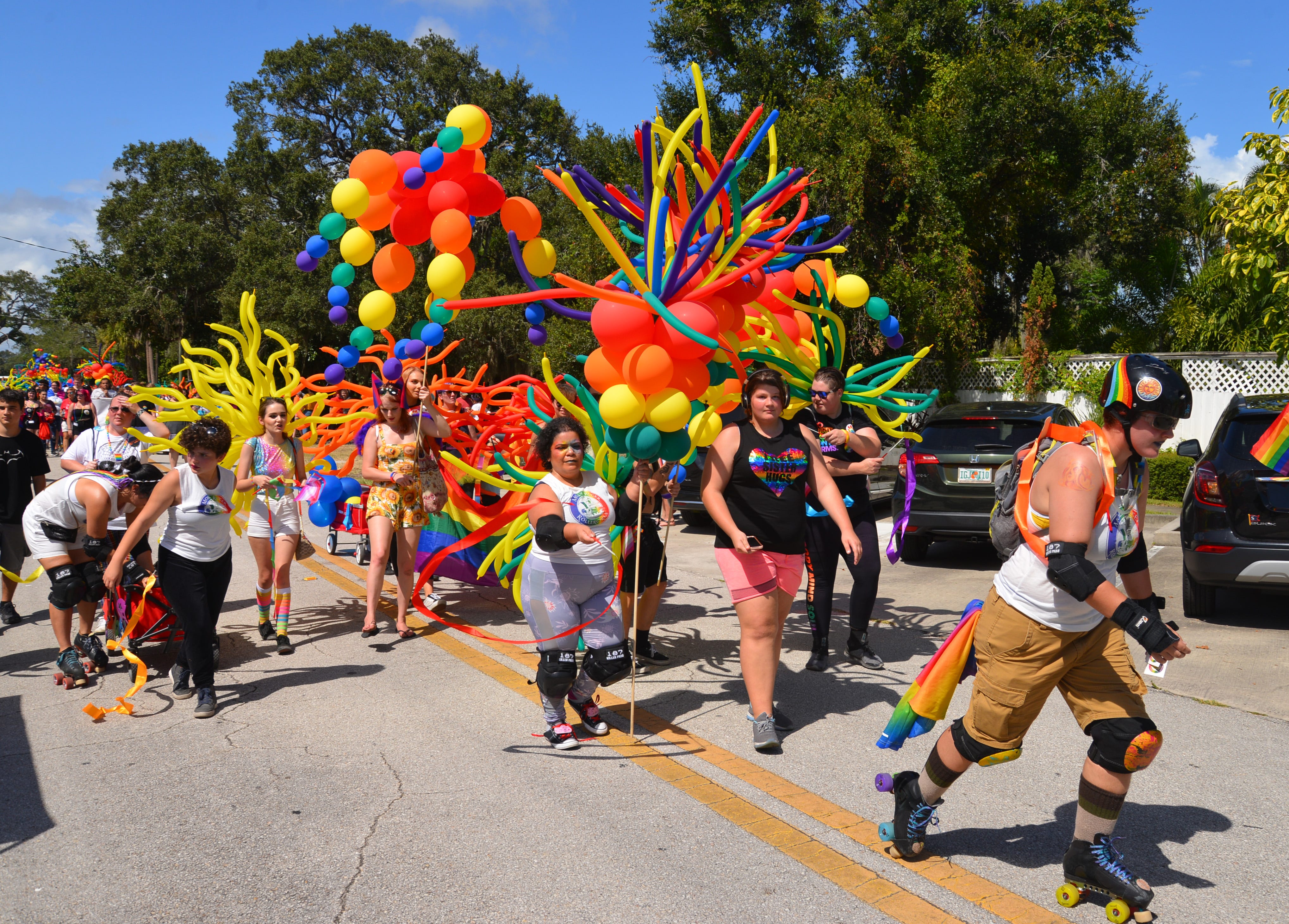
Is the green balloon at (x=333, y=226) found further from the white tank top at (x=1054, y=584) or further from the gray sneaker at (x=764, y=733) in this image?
the white tank top at (x=1054, y=584)

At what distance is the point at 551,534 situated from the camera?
4340 mm

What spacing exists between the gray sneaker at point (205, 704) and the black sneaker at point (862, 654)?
373cm

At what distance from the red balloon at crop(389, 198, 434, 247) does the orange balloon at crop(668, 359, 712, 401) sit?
7.33 ft

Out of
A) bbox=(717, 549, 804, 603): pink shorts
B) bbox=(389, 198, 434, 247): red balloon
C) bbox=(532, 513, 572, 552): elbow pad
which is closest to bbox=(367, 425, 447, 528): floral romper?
bbox=(389, 198, 434, 247): red balloon

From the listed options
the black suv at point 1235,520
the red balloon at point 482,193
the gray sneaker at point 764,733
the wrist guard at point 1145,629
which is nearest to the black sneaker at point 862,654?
the gray sneaker at point 764,733

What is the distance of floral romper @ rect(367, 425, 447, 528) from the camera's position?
A: 686cm

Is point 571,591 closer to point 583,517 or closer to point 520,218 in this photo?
point 583,517

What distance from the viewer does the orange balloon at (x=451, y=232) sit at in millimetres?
5574

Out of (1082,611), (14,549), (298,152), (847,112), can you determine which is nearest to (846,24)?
(847,112)

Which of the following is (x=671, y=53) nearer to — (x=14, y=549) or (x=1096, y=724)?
(x=14, y=549)

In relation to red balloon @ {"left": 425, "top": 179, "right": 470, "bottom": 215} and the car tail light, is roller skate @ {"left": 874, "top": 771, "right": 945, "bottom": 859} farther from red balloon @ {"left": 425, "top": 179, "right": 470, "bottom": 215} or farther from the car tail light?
the car tail light

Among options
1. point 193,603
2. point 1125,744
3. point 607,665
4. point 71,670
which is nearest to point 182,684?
point 193,603

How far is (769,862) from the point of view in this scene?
3.47 meters

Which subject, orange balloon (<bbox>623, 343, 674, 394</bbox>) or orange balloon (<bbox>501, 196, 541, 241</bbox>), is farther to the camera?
orange balloon (<bbox>501, 196, 541, 241</bbox>)
